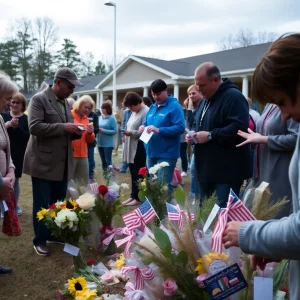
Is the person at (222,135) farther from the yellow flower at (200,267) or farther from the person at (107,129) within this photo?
the person at (107,129)

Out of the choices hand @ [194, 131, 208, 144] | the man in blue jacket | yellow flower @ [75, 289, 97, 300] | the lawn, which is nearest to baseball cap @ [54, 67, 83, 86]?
the man in blue jacket

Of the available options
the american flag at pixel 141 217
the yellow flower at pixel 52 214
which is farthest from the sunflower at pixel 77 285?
the american flag at pixel 141 217

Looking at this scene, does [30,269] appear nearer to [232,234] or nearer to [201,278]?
[201,278]

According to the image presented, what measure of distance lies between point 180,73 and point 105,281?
18.6 metres

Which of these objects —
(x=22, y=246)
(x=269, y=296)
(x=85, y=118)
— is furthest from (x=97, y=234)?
(x=269, y=296)

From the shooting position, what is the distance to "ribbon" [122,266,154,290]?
1.89m

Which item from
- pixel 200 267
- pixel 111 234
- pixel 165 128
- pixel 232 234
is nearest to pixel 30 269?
pixel 111 234

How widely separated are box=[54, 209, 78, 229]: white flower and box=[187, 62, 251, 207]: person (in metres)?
1.12

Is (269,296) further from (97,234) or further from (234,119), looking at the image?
(97,234)

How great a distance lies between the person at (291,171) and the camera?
42.3 inches

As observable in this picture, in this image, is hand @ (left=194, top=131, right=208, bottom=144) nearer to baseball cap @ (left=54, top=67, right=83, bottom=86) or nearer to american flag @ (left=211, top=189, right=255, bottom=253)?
baseball cap @ (left=54, top=67, right=83, bottom=86)

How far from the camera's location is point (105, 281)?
2959mm

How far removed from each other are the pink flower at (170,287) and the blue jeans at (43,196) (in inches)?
85.3

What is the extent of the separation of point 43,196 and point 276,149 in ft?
7.24
